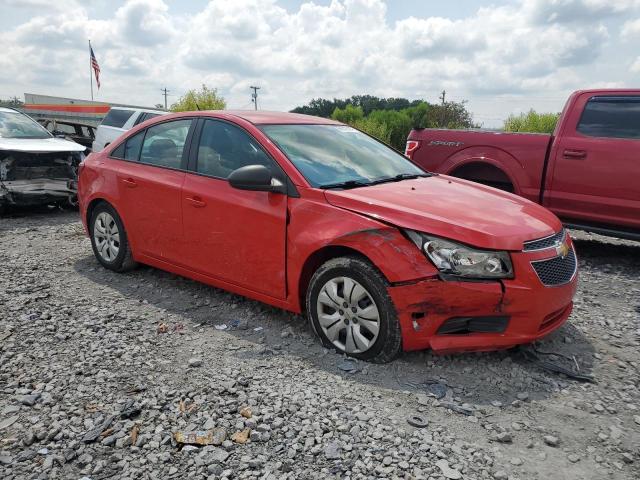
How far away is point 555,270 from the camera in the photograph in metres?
3.51

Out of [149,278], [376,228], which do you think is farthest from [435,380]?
[149,278]

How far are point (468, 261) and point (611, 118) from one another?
4.07 metres

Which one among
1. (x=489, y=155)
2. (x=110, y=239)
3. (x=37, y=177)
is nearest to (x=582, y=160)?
(x=489, y=155)

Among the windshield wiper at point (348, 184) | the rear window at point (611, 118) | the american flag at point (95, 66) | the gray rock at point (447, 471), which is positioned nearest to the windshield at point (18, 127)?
the windshield wiper at point (348, 184)

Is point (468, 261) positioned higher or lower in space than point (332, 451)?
higher

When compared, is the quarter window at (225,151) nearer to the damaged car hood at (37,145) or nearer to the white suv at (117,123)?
the damaged car hood at (37,145)

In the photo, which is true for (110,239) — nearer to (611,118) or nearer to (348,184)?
(348,184)

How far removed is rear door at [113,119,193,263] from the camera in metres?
4.68

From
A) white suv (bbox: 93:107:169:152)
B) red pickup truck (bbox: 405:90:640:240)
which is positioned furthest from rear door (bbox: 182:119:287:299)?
white suv (bbox: 93:107:169:152)

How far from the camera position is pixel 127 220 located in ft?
16.9

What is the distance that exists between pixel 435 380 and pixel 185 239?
94.0 inches

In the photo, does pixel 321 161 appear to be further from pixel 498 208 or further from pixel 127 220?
pixel 127 220

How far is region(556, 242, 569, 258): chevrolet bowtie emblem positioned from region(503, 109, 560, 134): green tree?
16.4 metres

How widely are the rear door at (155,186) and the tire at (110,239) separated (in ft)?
0.65
